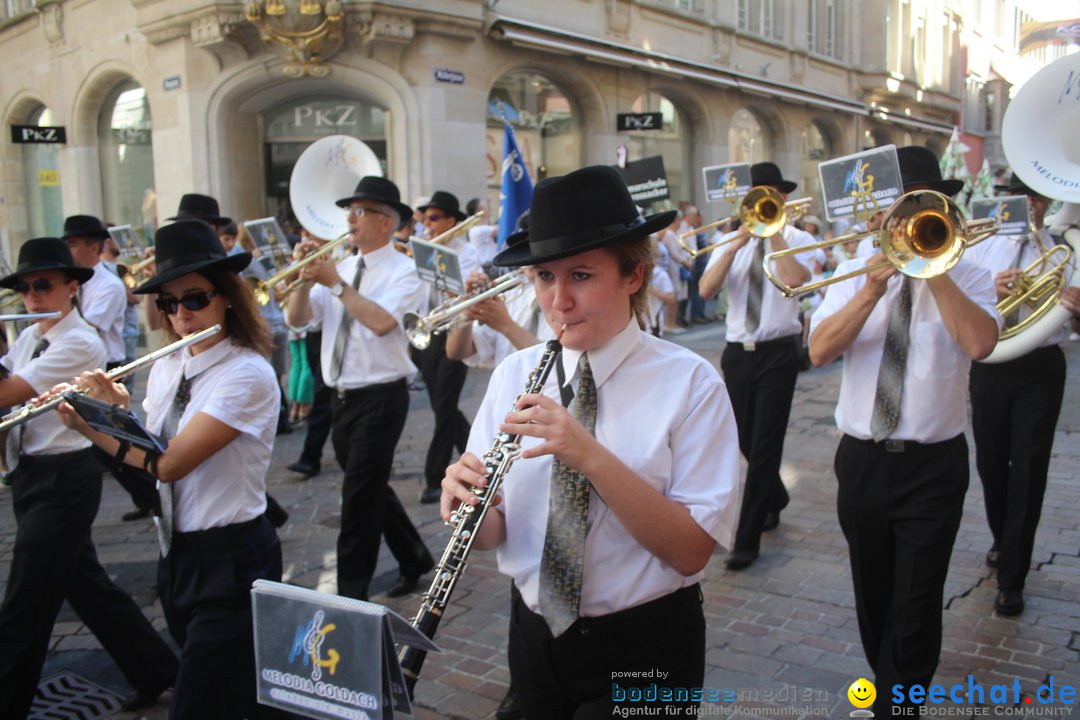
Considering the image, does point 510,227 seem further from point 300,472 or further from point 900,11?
point 900,11

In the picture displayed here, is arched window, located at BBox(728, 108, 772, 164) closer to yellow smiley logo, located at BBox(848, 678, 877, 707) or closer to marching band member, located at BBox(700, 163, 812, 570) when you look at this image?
marching band member, located at BBox(700, 163, 812, 570)

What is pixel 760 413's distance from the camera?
231 inches

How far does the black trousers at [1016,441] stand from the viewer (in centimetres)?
480

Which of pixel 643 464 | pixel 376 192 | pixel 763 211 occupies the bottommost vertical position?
pixel 643 464

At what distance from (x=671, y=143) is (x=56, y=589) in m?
20.3

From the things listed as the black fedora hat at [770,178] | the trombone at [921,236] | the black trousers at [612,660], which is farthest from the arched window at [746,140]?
the black trousers at [612,660]

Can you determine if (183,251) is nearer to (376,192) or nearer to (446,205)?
(376,192)

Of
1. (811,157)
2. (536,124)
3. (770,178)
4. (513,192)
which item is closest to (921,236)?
(770,178)

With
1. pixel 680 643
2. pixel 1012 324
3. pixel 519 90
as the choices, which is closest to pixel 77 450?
pixel 680 643

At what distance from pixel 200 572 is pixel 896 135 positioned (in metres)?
33.4

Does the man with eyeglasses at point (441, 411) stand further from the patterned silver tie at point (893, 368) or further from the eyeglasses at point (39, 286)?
the patterned silver tie at point (893, 368)

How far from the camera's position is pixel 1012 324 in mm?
5195

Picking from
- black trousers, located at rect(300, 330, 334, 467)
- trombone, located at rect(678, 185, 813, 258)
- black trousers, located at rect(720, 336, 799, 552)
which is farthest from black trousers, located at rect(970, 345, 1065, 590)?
black trousers, located at rect(300, 330, 334, 467)

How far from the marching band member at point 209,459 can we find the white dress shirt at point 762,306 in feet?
11.6
